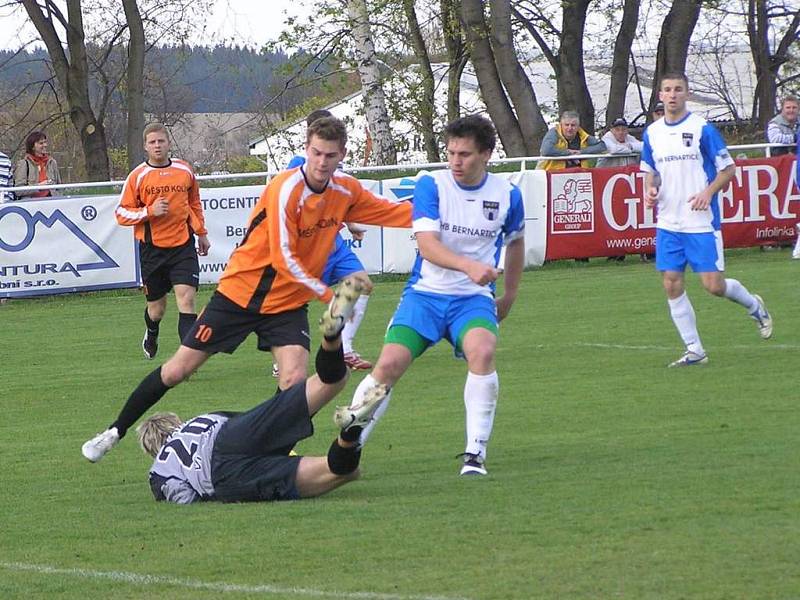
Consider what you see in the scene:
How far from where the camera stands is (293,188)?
7406 millimetres

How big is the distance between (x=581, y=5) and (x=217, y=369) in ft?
66.2

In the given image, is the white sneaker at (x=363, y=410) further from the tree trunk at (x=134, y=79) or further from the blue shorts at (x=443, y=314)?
the tree trunk at (x=134, y=79)

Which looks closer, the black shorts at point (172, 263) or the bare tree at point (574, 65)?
the black shorts at point (172, 263)

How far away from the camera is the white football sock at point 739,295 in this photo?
11227mm

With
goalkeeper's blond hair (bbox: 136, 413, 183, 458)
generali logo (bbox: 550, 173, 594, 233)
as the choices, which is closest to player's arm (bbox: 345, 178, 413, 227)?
goalkeeper's blond hair (bbox: 136, 413, 183, 458)

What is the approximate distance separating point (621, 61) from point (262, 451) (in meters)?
27.1

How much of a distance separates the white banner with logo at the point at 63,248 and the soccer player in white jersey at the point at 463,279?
12.1 m

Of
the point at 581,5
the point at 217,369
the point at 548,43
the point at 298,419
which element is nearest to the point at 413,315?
the point at 298,419

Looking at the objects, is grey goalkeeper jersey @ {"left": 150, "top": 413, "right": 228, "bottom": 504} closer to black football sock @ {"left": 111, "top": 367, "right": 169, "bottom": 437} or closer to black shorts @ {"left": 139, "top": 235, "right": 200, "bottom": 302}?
black football sock @ {"left": 111, "top": 367, "right": 169, "bottom": 437}

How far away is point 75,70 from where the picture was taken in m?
29.5

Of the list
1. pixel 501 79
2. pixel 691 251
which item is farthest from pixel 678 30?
pixel 691 251

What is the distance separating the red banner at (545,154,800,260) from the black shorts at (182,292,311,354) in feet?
41.8

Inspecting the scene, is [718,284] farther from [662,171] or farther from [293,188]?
[293,188]

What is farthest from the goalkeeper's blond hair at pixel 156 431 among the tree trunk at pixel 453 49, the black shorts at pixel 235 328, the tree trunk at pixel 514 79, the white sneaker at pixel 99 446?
the tree trunk at pixel 453 49
